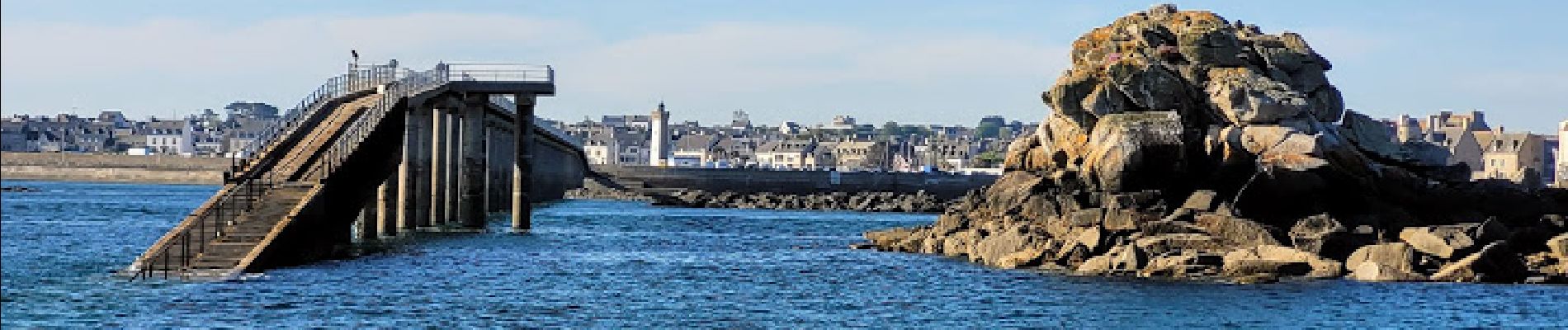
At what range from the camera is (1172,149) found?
202 feet

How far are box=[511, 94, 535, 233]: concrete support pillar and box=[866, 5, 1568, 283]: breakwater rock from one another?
46.4ft

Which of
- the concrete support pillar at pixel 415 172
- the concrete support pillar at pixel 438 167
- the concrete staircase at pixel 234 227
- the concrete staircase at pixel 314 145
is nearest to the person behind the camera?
the concrete staircase at pixel 234 227

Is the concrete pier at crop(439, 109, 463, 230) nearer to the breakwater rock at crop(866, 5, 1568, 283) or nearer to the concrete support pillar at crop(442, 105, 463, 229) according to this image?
the concrete support pillar at crop(442, 105, 463, 229)

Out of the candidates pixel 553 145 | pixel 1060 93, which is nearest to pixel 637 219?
pixel 553 145

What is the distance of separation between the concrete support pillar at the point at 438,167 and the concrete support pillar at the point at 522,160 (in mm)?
2790

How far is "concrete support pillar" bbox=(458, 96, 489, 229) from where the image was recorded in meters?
80.9

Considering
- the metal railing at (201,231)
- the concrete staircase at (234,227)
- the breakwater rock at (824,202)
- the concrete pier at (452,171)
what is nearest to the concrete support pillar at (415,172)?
the concrete pier at (452,171)

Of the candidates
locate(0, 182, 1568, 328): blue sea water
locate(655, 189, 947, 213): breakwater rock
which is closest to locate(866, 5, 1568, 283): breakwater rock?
locate(0, 182, 1568, 328): blue sea water

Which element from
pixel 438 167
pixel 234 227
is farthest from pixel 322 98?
pixel 234 227

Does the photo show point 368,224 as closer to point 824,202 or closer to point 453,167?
point 453,167

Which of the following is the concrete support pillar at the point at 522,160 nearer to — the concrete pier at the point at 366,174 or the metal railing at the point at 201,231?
the concrete pier at the point at 366,174

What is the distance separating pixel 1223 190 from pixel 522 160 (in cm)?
3037

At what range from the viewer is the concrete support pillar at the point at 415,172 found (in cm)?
7194

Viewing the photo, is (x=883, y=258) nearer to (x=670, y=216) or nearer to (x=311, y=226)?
(x=311, y=226)
